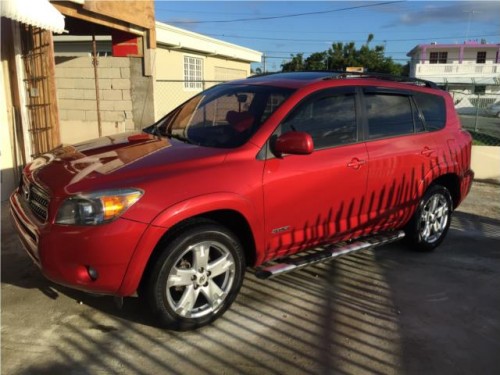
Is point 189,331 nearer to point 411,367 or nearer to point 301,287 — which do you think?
point 301,287

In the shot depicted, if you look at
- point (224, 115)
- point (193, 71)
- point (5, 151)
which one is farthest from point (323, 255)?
point (193, 71)

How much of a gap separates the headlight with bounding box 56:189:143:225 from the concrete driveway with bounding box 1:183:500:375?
3.07 ft

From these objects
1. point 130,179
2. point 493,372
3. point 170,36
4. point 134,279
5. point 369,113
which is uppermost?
point 170,36

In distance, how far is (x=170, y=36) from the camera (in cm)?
1580

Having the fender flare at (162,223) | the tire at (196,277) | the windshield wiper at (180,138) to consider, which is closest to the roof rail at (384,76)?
the windshield wiper at (180,138)

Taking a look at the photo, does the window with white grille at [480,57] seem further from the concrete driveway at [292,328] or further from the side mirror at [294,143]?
the side mirror at [294,143]

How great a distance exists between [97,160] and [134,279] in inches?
39.7

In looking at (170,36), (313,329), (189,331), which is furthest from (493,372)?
(170,36)

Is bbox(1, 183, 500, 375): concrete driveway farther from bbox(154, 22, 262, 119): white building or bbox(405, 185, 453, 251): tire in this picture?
bbox(154, 22, 262, 119): white building

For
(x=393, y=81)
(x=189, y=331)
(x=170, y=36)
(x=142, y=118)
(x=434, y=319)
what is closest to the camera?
(x=189, y=331)

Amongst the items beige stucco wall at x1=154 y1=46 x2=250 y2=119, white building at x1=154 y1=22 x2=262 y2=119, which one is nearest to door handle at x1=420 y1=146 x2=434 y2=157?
white building at x1=154 y1=22 x2=262 y2=119

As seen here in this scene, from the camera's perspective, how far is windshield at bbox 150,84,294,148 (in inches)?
154

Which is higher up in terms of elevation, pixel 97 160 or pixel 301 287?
pixel 97 160

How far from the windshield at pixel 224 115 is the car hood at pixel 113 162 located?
19 cm
